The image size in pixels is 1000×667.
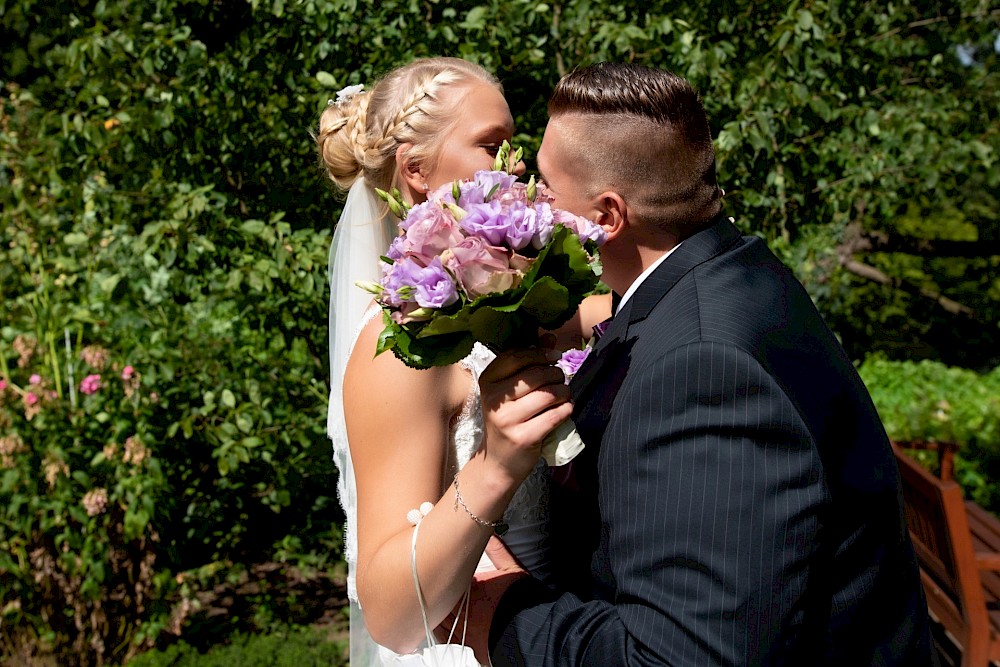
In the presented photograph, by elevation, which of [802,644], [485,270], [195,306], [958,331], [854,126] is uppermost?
[485,270]

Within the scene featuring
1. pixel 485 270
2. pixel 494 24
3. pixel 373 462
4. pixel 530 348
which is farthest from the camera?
pixel 494 24

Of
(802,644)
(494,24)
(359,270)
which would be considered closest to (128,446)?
(359,270)

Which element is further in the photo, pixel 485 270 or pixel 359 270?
pixel 359 270

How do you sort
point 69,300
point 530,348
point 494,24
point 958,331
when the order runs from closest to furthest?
point 530,348 → point 494,24 → point 69,300 → point 958,331

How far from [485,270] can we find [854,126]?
2.91 meters

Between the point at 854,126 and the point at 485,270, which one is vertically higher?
the point at 485,270

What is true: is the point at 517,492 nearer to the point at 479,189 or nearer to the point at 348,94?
the point at 479,189

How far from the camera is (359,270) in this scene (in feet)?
8.96

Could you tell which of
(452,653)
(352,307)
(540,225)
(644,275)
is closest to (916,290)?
(352,307)

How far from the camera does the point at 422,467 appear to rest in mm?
1944

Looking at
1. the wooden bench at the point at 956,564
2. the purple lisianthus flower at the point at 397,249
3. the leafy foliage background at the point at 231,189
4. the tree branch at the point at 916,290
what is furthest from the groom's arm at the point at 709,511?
the tree branch at the point at 916,290

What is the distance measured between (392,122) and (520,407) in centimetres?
105

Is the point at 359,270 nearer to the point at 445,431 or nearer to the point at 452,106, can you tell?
the point at 452,106

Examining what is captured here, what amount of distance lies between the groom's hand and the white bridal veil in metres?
0.54
